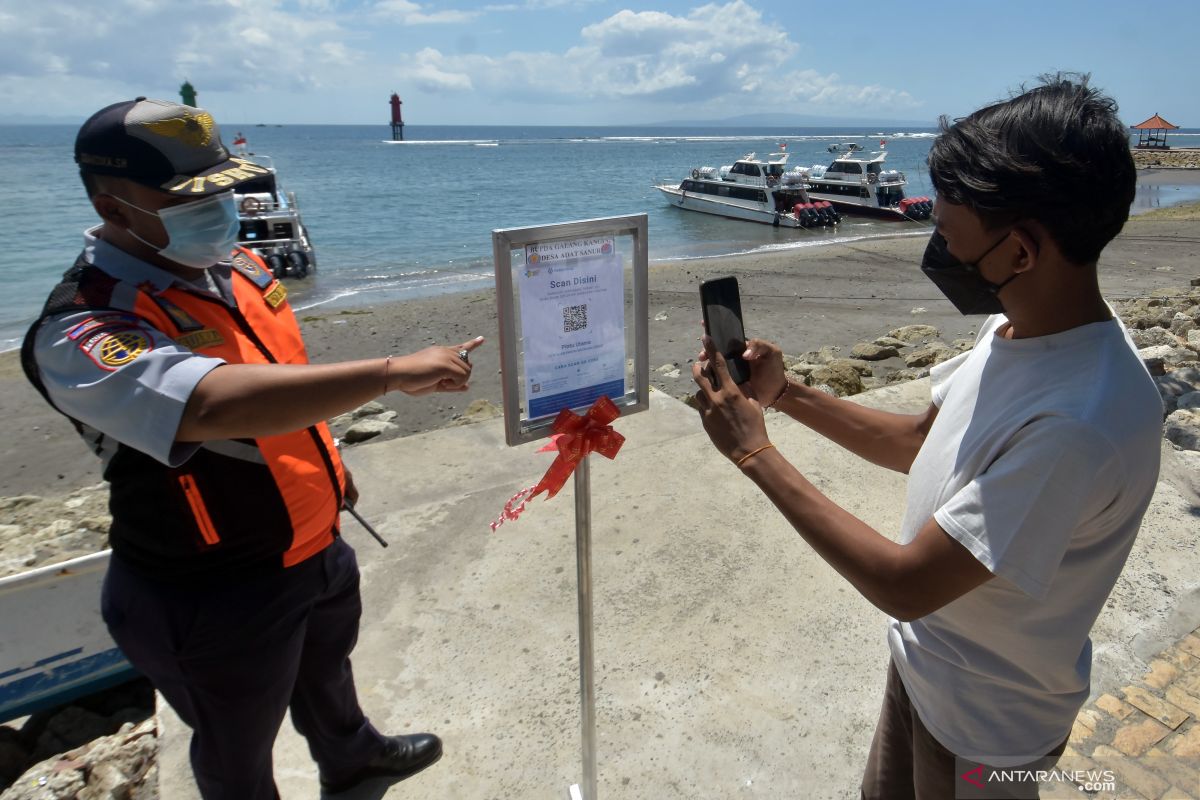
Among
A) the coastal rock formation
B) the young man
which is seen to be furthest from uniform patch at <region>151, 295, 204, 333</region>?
the coastal rock formation

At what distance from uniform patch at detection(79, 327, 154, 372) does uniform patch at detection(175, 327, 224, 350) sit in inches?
5.7

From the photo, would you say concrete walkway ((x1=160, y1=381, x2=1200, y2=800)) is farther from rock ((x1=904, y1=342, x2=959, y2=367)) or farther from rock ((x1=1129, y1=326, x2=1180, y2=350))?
rock ((x1=904, y1=342, x2=959, y2=367))

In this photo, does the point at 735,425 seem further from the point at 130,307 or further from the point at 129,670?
the point at 129,670

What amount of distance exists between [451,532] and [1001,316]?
272cm

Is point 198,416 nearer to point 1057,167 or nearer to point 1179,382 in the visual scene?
point 1057,167

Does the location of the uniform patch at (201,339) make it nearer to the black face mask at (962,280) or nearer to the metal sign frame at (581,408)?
the metal sign frame at (581,408)

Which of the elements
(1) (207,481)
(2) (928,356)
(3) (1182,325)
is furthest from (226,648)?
(3) (1182,325)

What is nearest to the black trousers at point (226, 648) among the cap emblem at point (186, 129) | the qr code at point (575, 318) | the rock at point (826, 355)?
the qr code at point (575, 318)

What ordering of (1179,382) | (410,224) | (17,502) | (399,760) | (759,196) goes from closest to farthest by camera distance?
(399,760), (1179,382), (17,502), (410,224), (759,196)

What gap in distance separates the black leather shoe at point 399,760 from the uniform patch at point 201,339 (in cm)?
139

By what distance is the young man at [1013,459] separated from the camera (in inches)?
48.0

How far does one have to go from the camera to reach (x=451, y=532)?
12.2 ft

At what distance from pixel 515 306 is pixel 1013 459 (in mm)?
1070

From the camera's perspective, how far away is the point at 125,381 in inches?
58.2
